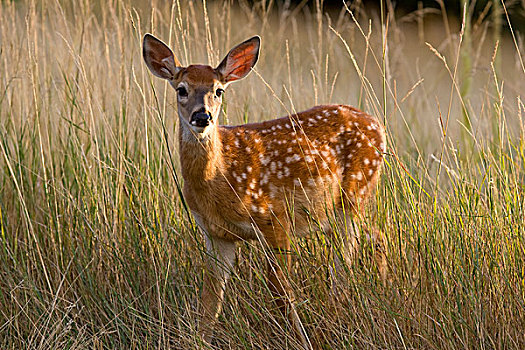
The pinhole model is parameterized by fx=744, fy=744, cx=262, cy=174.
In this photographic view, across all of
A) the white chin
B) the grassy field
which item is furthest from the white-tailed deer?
the grassy field

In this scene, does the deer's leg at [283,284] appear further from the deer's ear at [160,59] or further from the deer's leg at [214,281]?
the deer's ear at [160,59]

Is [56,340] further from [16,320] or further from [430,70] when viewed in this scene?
[430,70]

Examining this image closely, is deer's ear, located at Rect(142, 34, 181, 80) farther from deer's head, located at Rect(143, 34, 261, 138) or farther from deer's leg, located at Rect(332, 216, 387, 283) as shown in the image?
deer's leg, located at Rect(332, 216, 387, 283)

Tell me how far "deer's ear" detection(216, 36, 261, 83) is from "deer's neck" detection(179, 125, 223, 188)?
32cm

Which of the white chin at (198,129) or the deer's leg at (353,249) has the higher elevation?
the white chin at (198,129)

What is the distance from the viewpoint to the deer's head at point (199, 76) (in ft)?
11.0

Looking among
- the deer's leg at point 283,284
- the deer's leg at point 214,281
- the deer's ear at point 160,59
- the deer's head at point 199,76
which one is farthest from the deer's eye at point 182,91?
the deer's leg at point 283,284

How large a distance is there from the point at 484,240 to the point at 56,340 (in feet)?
6.01

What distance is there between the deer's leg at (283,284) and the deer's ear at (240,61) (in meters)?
0.86

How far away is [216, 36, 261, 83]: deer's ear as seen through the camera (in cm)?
360

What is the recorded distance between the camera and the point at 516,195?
3.19 metres

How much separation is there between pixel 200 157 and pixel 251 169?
0.29 m

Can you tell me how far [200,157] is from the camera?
3.47 metres

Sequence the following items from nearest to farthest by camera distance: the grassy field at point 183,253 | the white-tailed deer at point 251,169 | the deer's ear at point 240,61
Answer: the grassy field at point 183,253 → the white-tailed deer at point 251,169 → the deer's ear at point 240,61
